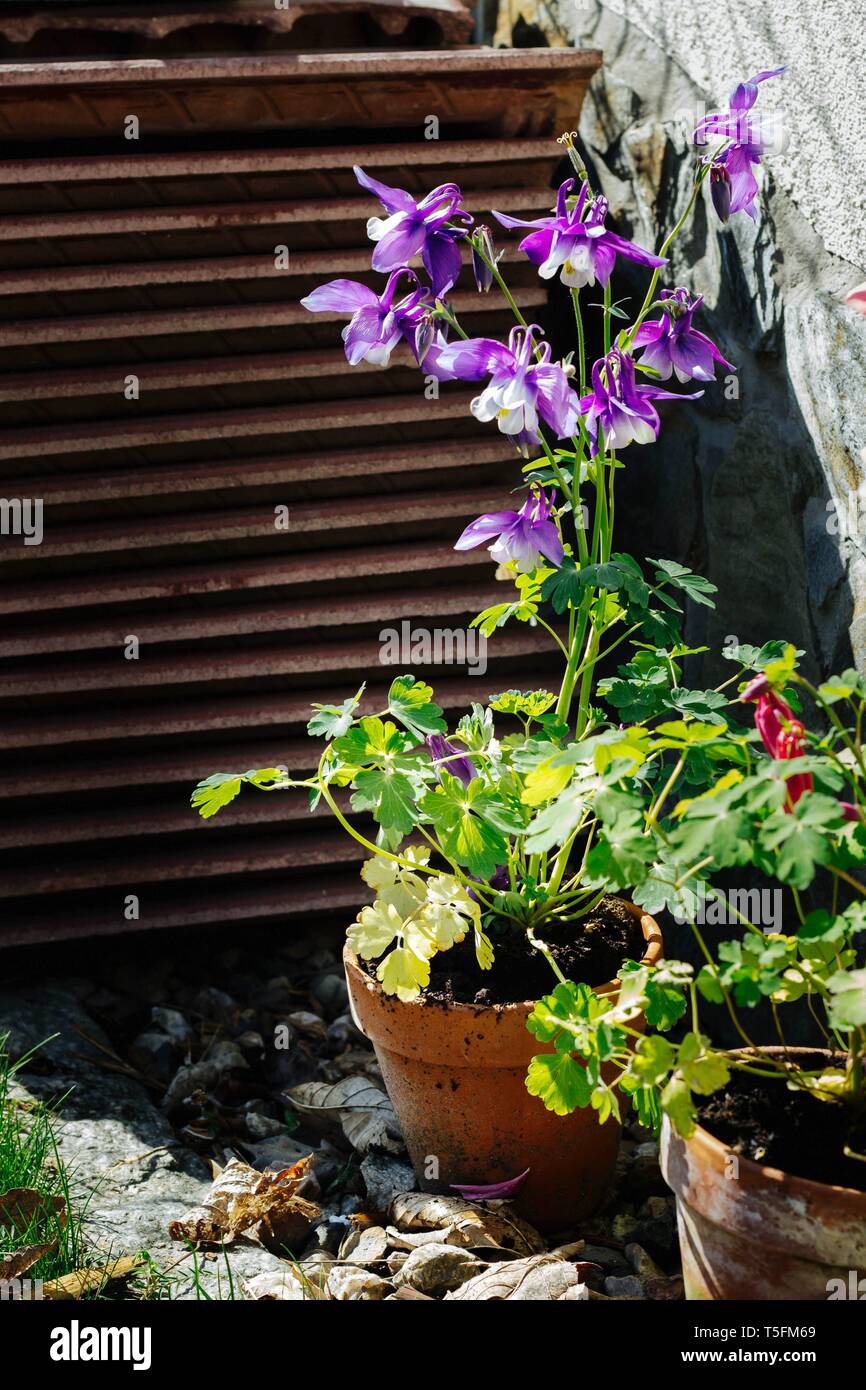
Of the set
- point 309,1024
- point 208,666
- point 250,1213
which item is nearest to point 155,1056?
point 309,1024

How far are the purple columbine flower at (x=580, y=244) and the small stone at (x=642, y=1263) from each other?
1.50 m

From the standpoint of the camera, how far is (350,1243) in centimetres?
229

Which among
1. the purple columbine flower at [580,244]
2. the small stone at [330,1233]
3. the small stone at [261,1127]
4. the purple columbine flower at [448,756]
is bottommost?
the small stone at [330,1233]

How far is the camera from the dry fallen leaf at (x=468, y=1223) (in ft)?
7.09

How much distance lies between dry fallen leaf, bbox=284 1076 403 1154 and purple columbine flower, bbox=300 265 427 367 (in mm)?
1427

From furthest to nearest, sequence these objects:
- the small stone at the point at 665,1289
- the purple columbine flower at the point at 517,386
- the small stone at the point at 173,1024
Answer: the small stone at the point at 173,1024 < the small stone at the point at 665,1289 < the purple columbine flower at the point at 517,386

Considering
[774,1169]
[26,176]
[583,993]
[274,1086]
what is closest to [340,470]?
[26,176]

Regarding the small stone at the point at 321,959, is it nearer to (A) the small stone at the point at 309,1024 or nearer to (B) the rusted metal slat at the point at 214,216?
(A) the small stone at the point at 309,1024

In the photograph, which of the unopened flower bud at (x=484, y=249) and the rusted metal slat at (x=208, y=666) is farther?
the rusted metal slat at (x=208, y=666)

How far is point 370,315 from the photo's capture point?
6.52ft

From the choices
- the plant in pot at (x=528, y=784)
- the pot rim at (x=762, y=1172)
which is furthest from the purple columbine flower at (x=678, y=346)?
the pot rim at (x=762, y=1172)

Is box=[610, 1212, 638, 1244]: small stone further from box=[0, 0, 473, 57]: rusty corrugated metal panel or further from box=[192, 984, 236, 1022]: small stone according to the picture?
box=[0, 0, 473, 57]: rusty corrugated metal panel

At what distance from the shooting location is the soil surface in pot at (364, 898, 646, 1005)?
2.27 m

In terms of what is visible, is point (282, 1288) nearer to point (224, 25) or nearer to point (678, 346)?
point (678, 346)
